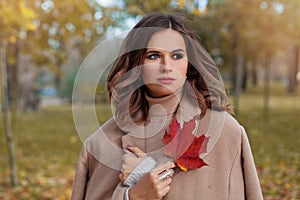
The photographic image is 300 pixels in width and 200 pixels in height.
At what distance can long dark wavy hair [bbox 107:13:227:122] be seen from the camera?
1934mm

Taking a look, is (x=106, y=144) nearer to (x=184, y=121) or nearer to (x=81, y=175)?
(x=81, y=175)

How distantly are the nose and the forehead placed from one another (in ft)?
0.15

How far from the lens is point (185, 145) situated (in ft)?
5.76

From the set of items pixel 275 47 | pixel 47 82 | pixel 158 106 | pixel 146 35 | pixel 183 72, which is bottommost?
pixel 47 82

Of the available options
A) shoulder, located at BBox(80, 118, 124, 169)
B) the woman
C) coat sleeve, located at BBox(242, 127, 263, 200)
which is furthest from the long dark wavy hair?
coat sleeve, located at BBox(242, 127, 263, 200)

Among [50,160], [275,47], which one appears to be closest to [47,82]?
[275,47]

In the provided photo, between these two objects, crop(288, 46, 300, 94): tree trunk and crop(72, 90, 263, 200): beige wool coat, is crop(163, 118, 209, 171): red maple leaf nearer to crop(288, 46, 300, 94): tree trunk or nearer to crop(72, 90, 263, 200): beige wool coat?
crop(72, 90, 263, 200): beige wool coat

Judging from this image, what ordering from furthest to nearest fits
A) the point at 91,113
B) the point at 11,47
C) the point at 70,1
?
the point at 11,47 → the point at 70,1 → the point at 91,113

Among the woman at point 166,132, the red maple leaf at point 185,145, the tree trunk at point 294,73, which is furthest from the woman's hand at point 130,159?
the tree trunk at point 294,73

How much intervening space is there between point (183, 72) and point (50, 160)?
6917mm

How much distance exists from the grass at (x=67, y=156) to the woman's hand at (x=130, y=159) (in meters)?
0.54

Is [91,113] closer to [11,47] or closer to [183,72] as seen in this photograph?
[183,72]

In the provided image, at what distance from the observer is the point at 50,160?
839 centimetres

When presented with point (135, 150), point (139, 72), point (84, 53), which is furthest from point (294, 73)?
point (135, 150)
